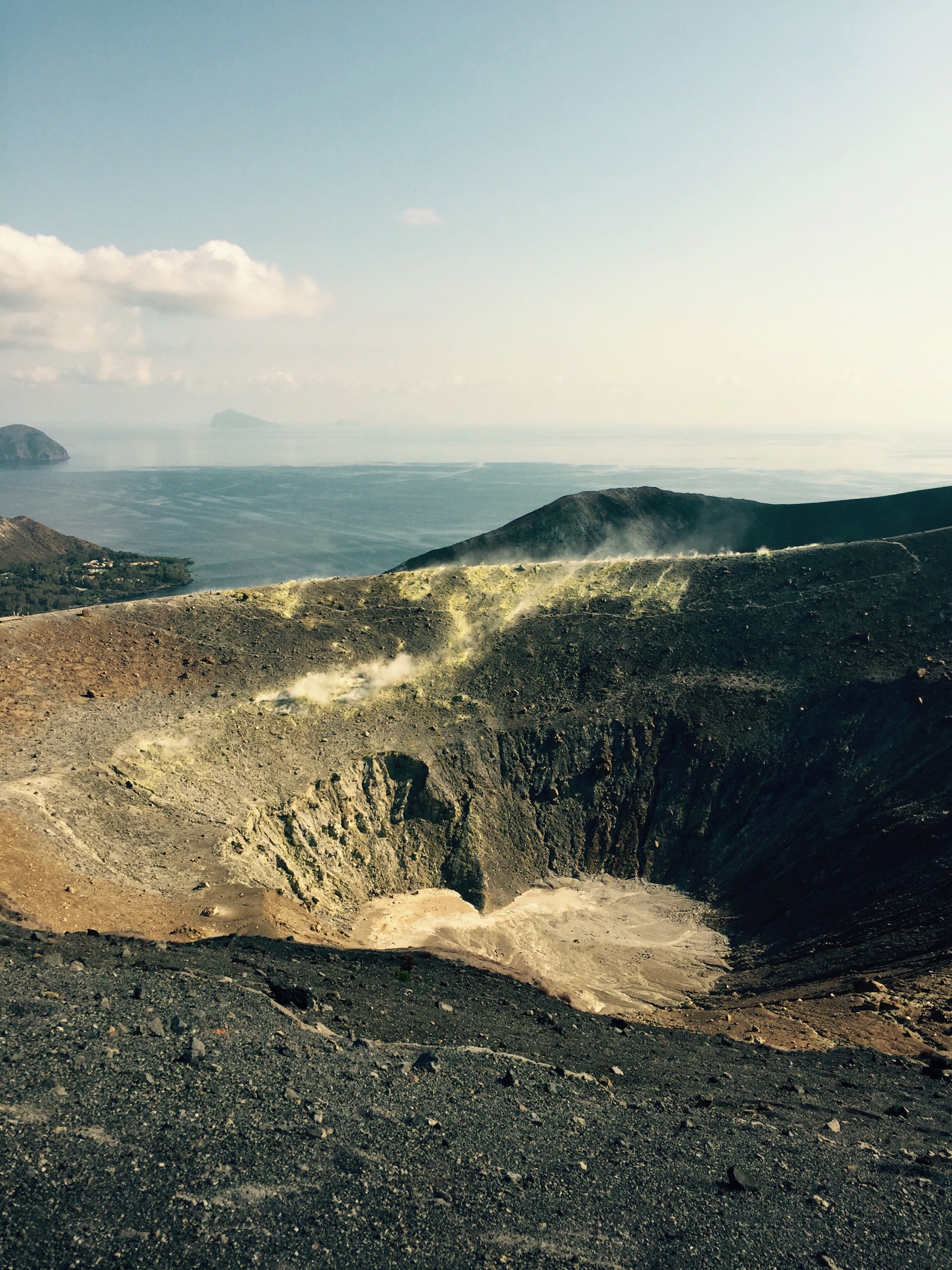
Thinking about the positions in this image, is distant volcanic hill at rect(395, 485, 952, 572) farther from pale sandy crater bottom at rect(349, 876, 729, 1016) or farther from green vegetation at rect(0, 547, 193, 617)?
green vegetation at rect(0, 547, 193, 617)

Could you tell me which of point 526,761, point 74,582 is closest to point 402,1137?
point 526,761

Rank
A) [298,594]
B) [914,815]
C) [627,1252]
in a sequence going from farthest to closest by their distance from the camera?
[298,594]
[914,815]
[627,1252]

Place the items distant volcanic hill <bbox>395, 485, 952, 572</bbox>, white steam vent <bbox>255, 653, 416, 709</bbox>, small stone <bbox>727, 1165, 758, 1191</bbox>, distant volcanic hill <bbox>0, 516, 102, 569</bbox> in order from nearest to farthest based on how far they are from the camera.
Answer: small stone <bbox>727, 1165, 758, 1191</bbox> < white steam vent <bbox>255, 653, 416, 709</bbox> < distant volcanic hill <bbox>395, 485, 952, 572</bbox> < distant volcanic hill <bbox>0, 516, 102, 569</bbox>

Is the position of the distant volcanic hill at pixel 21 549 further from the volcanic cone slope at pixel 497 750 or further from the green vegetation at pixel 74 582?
the volcanic cone slope at pixel 497 750

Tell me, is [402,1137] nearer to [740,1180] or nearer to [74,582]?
[740,1180]

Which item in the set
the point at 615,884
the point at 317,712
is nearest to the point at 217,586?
the point at 317,712

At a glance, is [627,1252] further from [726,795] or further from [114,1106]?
[726,795]

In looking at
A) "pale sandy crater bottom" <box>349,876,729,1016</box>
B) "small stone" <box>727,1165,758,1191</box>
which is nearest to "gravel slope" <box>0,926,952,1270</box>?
"small stone" <box>727,1165,758,1191</box>

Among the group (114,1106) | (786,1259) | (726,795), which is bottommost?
(726,795)
